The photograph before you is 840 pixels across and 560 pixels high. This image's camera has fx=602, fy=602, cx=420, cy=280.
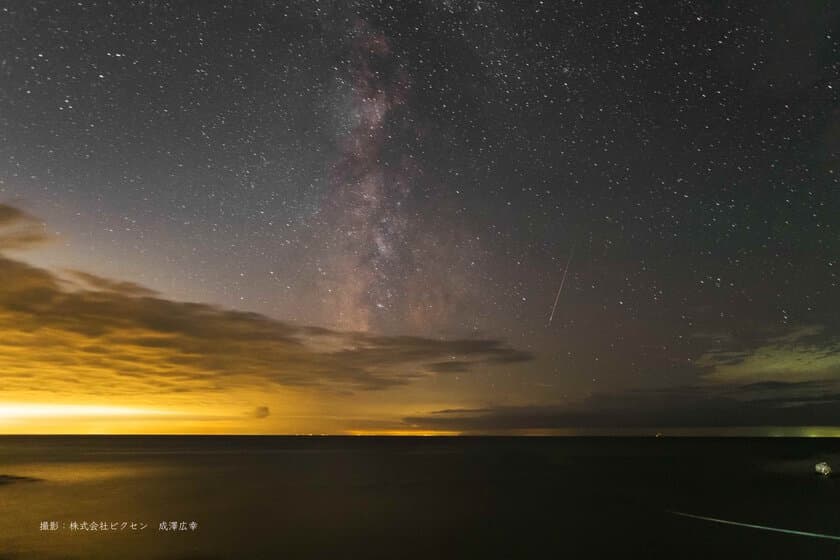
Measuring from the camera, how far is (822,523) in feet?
88.9

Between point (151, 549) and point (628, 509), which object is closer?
point (151, 549)

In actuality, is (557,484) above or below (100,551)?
below

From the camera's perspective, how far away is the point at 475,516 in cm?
3006

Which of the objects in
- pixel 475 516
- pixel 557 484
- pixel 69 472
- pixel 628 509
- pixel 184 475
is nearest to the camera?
pixel 475 516

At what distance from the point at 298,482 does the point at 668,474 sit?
118 ft

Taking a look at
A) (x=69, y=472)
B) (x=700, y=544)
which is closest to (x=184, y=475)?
(x=69, y=472)

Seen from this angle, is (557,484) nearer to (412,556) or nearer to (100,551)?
(412,556)

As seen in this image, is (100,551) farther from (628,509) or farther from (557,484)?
(557,484)

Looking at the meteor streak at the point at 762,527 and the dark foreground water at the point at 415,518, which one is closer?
the dark foreground water at the point at 415,518

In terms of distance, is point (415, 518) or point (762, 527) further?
point (415, 518)

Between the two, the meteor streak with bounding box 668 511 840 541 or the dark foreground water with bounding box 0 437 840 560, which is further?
the meteor streak with bounding box 668 511 840 541

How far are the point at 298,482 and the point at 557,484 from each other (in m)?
21.8

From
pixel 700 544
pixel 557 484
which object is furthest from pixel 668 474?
pixel 700 544

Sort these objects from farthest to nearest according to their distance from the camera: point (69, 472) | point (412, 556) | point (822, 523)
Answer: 1. point (69, 472)
2. point (822, 523)
3. point (412, 556)
